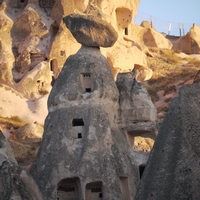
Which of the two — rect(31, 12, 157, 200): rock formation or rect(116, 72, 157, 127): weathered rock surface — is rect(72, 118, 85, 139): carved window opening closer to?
rect(31, 12, 157, 200): rock formation

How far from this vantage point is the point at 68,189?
16844mm

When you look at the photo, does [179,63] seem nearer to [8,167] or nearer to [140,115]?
[140,115]

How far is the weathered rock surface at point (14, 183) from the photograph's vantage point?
28.5 feet

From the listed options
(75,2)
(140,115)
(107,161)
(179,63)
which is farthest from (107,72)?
(179,63)

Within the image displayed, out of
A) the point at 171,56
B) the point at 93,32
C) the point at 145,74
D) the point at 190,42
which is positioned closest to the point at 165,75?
the point at 145,74

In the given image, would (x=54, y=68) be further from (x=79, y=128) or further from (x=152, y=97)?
(x=79, y=128)

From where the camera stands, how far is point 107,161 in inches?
653

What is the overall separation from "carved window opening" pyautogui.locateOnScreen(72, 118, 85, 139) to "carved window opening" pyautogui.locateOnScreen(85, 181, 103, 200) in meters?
1.37

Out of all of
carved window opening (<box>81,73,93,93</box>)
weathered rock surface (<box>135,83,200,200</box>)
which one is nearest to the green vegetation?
carved window opening (<box>81,73,93,93</box>)

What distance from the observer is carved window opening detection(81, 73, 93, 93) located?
18203 millimetres

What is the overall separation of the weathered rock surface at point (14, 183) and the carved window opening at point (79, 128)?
793cm

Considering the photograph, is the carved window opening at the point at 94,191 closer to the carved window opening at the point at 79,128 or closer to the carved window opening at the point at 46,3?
the carved window opening at the point at 79,128

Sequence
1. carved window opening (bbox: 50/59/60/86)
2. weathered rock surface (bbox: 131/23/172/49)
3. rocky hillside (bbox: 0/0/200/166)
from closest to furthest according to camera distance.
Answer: rocky hillside (bbox: 0/0/200/166)
carved window opening (bbox: 50/59/60/86)
weathered rock surface (bbox: 131/23/172/49)

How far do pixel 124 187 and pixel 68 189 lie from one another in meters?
1.43
